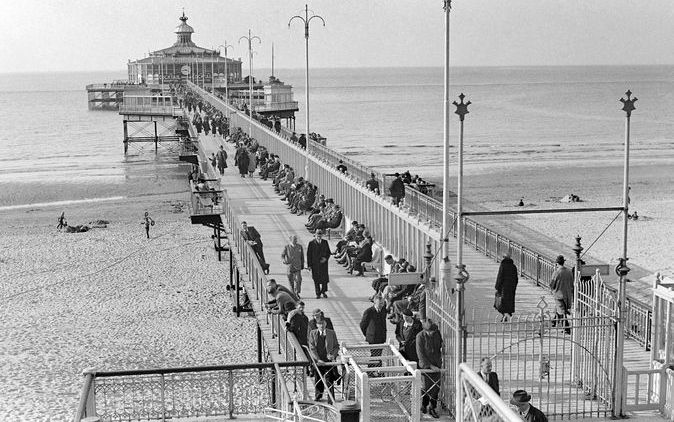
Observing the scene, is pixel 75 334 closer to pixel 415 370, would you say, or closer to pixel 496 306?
pixel 496 306

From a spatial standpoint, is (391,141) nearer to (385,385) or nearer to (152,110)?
(152,110)

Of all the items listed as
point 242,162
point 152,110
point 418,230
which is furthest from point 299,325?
point 152,110

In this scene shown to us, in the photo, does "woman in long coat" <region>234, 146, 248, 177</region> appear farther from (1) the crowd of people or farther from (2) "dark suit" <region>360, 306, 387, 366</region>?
(2) "dark suit" <region>360, 306, 387, 366</region>

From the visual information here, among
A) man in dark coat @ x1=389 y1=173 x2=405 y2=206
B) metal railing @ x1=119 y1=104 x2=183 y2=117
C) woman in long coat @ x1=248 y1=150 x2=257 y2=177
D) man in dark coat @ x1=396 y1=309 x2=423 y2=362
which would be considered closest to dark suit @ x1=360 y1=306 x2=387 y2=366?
man in dark coat @ x1=396 y1=309 x2=423 y2=362

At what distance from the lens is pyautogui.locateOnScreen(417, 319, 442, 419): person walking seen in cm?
1099

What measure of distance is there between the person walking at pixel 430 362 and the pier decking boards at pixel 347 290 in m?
2.33

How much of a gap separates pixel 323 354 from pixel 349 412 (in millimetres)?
2489

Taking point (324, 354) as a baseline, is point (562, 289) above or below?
above

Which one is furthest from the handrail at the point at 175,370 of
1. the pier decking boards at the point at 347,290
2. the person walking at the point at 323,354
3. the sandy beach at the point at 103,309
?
the sandy beach at the point at 103,309

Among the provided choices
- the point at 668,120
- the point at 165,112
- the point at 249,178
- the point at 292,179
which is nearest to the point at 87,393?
the point at 292,179

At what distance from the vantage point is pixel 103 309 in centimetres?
2377

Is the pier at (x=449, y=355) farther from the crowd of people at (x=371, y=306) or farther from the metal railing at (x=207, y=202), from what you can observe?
the metal railing at (x=207, y=202)

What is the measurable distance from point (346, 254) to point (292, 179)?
1031 centimetres

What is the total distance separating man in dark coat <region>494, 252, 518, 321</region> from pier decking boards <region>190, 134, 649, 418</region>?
310mm
